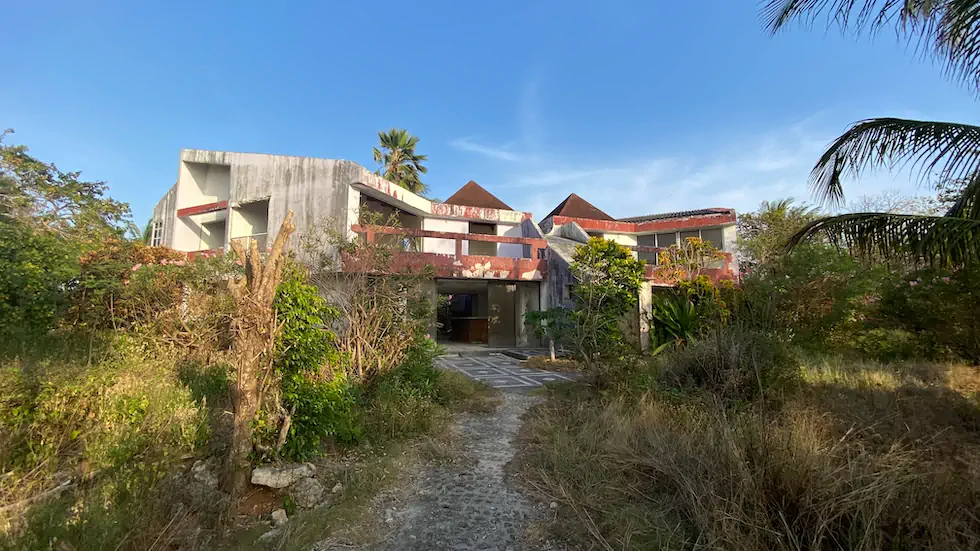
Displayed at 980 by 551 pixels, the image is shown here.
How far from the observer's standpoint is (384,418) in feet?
16.9

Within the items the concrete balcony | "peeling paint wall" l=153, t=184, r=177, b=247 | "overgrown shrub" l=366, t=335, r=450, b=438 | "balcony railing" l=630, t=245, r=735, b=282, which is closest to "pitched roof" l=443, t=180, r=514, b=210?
the concrete balcony

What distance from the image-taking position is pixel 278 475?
363 centimetres

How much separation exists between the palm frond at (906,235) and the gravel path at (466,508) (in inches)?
182

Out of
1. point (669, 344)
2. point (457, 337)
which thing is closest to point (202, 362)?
point (669, 344)

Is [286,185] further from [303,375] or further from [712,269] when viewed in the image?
[712,269]

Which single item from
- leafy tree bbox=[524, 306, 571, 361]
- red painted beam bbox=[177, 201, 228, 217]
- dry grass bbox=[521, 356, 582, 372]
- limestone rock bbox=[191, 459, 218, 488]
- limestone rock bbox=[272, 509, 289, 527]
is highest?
red painted beam bbox=[177, 201, 228, 217]

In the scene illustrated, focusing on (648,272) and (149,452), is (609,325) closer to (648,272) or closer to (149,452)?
(648,272)

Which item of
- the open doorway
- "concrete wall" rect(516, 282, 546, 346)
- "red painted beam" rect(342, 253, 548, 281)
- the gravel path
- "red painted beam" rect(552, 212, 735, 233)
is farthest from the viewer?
the open doorway

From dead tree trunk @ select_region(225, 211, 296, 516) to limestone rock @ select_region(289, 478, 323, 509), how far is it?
405 mm

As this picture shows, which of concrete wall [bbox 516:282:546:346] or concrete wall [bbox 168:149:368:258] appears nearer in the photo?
concrete wall [bbox 168:149:368:258]

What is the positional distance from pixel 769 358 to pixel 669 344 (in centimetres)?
399

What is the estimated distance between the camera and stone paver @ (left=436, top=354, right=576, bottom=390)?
8.57 metres

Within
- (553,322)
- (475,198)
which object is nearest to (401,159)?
(475,198)

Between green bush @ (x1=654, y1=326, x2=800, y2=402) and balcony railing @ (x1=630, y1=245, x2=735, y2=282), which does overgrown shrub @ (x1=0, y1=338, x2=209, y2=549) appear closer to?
green bush @ (x1=654, y1=326, x2=800, y2=402)
